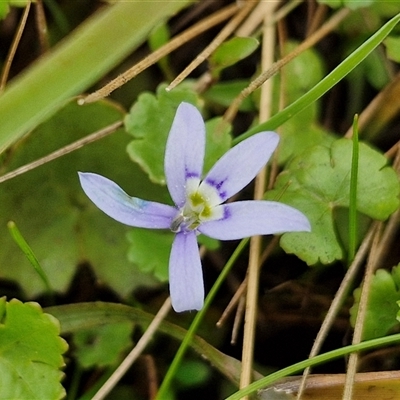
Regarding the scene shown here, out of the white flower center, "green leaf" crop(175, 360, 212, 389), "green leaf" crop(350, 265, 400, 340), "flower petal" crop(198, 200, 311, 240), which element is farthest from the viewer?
"green leaf" crop(175, 360, 212, 389)

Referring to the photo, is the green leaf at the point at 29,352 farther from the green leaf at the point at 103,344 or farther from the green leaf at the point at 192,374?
the green leaf at the point at 192,374

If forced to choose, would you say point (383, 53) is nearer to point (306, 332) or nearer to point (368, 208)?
point (368, 208)

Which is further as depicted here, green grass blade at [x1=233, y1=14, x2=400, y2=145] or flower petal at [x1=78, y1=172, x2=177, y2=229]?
green grass blade at [x1=233, y1=14, x2=400, y2=145]

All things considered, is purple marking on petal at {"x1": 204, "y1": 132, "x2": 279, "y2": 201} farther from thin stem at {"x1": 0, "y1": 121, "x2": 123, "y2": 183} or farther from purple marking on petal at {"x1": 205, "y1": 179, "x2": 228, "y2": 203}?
thin stem at {"x1": 0, "y1": 121, "x2": 123, "y2": 183}

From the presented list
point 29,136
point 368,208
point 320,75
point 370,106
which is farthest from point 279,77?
point 29,136

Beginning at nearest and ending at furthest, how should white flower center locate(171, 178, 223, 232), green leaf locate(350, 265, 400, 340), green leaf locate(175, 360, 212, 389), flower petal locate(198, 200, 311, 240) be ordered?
flower petal locate(198, 200, 311, 240), white flower center locate(171, 178, 223, 232), green leaf locate(350, 265, 400, 340), green leaf locate(175, 360, 212, 389)

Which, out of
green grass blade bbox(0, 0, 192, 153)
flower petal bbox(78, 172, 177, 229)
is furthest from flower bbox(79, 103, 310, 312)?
green grass blade bbox(0, 0, 192, 153)

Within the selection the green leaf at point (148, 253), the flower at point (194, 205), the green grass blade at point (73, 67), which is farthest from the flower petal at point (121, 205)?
the green leaf at point (148, 253)
